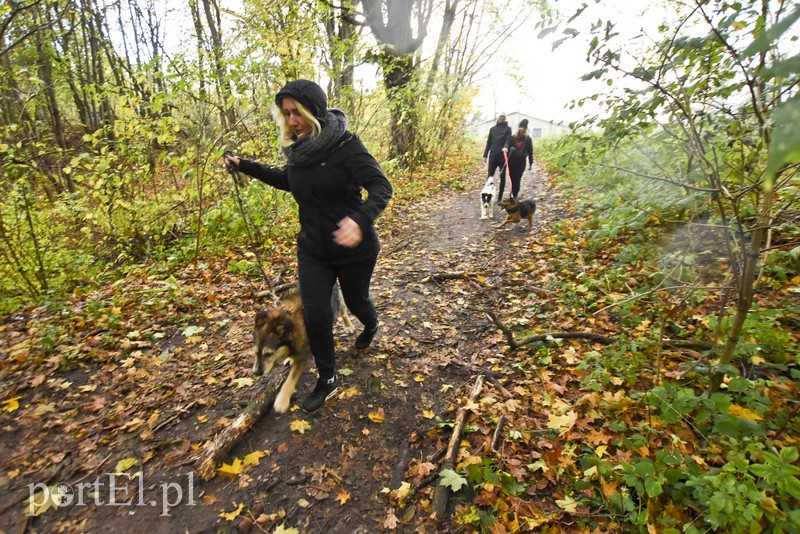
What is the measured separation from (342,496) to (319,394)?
2.79 ft

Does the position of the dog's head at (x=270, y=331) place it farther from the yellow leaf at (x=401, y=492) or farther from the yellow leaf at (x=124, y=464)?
the yellow leaf at (x=401, y=492)

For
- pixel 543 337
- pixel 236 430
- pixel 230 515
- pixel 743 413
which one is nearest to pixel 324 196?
pixel 236 430

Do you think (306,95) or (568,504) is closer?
(568,504)

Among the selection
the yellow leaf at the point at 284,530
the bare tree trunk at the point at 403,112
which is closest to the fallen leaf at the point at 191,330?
the yellow leaf at the point at 284,530

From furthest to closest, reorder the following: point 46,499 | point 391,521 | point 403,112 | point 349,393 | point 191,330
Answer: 1. point 403,112
2. point 191,330
3. point 349,393
4. point 46,499
5. point 391,521

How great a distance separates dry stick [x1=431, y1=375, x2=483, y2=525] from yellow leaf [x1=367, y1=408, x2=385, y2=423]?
62 centimetres

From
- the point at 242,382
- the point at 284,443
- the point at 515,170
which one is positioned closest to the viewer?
the point at 284,443

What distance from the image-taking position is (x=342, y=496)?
245 cm

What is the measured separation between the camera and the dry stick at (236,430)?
2559mm

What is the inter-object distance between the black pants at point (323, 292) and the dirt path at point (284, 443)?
1.82 feet

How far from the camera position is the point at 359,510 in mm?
2385

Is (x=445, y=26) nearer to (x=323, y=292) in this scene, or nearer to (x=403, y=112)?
(x=403, y=112)

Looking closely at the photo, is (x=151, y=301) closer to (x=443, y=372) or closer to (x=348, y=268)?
(x=348, y=268)

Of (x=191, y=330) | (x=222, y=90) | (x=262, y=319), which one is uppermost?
(x=222, y=90)
